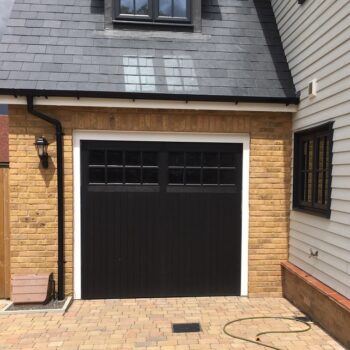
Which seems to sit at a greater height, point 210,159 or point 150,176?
point 210,159

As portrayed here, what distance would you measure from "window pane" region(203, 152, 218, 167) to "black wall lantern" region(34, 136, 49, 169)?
2416 mm

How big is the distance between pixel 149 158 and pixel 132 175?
14.8 inches

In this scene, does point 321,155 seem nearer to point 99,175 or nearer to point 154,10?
point 99,175

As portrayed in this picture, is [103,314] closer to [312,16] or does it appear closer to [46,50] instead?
[46,50]

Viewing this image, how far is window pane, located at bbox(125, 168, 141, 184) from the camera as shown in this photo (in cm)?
600

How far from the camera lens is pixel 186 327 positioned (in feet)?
16.0

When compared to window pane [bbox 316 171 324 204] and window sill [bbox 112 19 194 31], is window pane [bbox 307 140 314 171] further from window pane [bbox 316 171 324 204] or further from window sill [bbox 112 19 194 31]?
window sill [bbox 112 19 194 31]

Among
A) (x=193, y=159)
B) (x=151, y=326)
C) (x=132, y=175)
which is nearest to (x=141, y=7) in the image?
(x=193, y=159)

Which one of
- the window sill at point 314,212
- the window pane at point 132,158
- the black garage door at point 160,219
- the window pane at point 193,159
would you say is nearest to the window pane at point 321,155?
the window sill at point 314,212

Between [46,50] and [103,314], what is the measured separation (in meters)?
4.04

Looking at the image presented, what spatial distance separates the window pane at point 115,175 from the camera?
598cm

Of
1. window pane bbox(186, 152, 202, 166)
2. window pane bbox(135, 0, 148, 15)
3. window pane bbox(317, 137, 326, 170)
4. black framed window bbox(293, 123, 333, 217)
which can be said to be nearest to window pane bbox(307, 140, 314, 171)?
black framed window bbox(293, 123, 333, 217)

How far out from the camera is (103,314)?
534cm

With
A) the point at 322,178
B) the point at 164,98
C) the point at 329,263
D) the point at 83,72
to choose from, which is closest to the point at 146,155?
the point at 164,98
